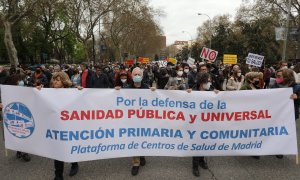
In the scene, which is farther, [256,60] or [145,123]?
[256,60]

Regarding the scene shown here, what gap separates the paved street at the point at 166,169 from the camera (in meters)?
4.90

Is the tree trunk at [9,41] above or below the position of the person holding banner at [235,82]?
above

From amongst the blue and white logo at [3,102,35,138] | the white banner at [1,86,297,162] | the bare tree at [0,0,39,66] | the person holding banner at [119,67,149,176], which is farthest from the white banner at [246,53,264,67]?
the bare tree at [0,0,39,66]

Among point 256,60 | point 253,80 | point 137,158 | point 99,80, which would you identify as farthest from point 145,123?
point 256,60

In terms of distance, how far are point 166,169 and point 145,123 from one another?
849 mm

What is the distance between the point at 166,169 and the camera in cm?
518

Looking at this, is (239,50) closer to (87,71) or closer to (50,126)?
(87,71)

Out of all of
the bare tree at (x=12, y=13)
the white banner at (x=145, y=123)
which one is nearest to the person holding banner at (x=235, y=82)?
the white banner at (x=145, y=123)

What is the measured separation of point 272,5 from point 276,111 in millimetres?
36659

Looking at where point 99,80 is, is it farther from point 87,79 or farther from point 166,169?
point 166,169

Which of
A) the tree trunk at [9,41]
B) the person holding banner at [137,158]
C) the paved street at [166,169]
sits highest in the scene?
the tree trunk at [9,41]

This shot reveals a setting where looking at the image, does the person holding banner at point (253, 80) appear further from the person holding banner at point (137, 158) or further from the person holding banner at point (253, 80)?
the person holding banner at point (137, 158)

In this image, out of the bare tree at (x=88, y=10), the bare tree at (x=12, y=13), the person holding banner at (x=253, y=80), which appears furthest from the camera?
the bare tree at (x=88, y=10)

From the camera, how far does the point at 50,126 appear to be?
15.2ft
